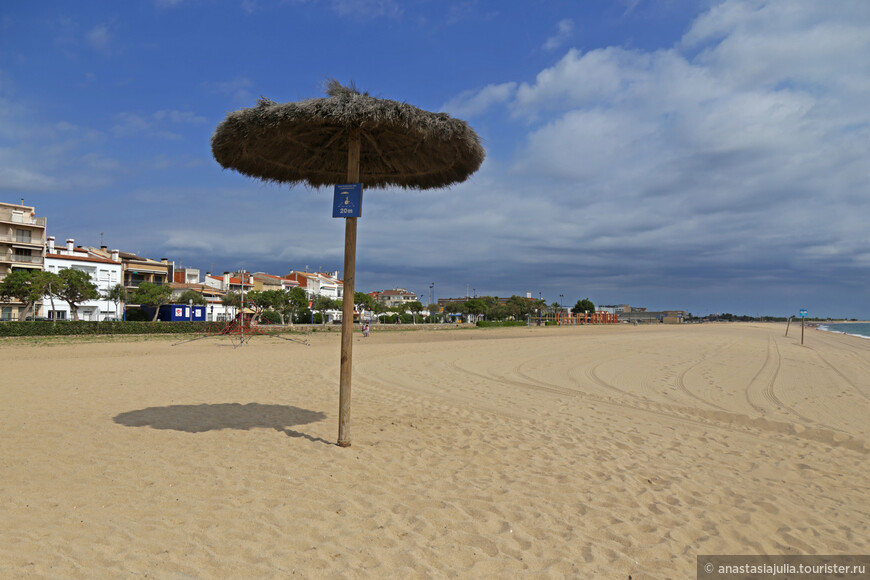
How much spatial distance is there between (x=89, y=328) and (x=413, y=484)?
125 ft

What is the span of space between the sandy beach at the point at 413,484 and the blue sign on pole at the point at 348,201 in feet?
8.32

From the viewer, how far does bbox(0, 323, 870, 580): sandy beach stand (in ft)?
9.92

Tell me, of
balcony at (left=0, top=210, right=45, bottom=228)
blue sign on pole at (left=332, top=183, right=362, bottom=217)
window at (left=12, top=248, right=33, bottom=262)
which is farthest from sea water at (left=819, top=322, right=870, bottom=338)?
balcony at (left=0, top=210, right=45, bottom=228)

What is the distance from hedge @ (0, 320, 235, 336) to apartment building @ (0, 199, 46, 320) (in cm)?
2117

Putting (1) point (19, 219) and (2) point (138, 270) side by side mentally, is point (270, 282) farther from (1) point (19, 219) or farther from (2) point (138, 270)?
(1) point (19, 219)

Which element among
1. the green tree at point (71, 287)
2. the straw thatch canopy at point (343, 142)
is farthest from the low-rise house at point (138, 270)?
the straw thatch canopy at point (343, 142)

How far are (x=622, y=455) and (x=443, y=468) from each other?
2129 millimetres

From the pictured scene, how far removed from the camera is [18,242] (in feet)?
164

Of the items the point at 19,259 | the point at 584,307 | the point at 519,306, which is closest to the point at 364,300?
the point at 19,259

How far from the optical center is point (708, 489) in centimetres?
442

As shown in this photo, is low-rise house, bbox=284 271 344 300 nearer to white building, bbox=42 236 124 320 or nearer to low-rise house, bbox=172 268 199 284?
low-rise house, bbox=172 268 199 284

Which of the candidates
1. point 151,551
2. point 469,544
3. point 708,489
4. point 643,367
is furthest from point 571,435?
point 643,367

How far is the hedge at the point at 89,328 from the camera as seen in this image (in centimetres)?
3005

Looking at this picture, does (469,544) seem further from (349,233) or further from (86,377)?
(86,377)
